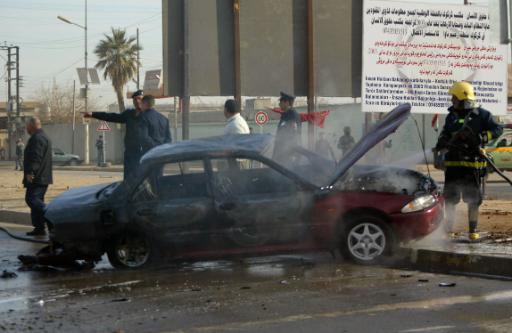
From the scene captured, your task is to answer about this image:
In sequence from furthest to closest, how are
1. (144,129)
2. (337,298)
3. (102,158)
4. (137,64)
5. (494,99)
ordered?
(137,64) < (102,158) < (494,99) < (144,129) < (337,298)

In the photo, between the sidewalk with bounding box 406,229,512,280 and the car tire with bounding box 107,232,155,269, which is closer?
the sidewalk with bounding box 406,229,512,280

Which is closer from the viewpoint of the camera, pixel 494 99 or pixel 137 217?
pixel 137 217

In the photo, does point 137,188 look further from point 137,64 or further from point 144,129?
point 137,64

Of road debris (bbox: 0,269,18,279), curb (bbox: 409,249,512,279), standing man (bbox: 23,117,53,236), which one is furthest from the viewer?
standing man (bbox: 23,117,53,236)

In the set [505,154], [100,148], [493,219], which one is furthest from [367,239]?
[100,148]

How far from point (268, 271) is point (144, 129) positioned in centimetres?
356

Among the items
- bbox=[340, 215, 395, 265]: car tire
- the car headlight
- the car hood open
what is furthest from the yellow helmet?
bbox=[340, 215, 395, 265]: car tire

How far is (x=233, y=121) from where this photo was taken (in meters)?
11.0

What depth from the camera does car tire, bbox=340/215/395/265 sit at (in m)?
8.30

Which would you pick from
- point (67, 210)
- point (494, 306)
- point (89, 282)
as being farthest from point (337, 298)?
point (67, 210)

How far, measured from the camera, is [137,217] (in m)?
8.45

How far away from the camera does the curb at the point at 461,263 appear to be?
7.70 m

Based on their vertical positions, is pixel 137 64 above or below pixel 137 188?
above

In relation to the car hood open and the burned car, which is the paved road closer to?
the burned car
